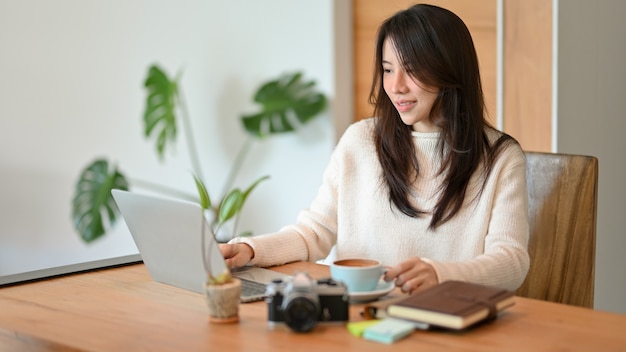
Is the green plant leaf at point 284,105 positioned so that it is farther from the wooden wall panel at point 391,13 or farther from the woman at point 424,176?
the woman at point 424,176

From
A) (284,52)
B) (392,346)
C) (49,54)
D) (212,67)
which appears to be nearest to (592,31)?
(284,52)

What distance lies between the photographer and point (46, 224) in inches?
183

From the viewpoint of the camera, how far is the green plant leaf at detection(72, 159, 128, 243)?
4.28m

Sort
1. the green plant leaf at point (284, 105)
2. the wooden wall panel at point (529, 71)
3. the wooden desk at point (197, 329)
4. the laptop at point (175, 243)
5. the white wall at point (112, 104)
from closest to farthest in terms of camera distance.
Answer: the wooden desk at point (197, 329) < the laptop at point (175, 243) < the wooden wall panel at point (529, 71) < the green plant leaf at point (284, 105) < the white wall at point (112, 104)

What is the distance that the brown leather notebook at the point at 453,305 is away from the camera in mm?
1392

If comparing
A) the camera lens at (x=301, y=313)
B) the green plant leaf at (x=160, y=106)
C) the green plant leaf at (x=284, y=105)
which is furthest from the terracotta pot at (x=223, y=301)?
the green plant leaf at (x=160, y=106)

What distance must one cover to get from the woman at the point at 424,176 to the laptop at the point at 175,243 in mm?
156

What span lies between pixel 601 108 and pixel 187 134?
1.93 meters

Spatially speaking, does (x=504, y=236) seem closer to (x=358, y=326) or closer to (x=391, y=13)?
(x=358, y=326)

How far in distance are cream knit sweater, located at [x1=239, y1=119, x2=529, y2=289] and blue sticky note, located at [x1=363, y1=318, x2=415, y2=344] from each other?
36 centimetres

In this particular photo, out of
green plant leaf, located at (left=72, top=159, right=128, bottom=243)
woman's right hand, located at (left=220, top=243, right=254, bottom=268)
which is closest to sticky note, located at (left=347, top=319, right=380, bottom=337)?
woman's right hand, located at (left=220, top=243, right=254, bottom=268)

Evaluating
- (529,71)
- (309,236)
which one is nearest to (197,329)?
(309,236)

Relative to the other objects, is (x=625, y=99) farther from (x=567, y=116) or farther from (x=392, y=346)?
(x=392, y=346)

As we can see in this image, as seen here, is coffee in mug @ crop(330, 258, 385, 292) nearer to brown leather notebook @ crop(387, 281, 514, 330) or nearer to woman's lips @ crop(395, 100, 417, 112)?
brown leather notebook @ crop(387, 281, 514, 330)
